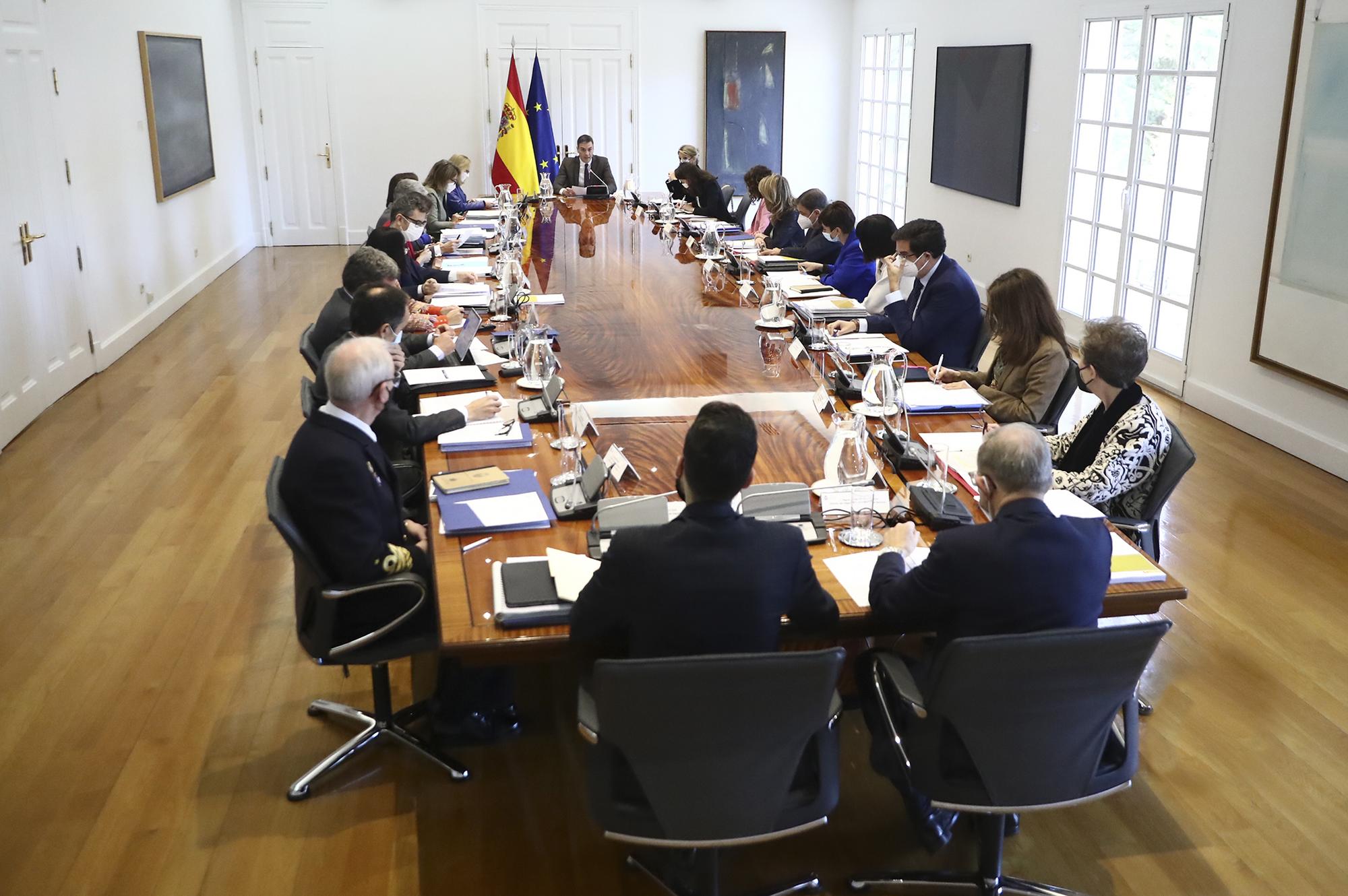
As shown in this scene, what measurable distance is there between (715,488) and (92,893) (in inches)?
71.8

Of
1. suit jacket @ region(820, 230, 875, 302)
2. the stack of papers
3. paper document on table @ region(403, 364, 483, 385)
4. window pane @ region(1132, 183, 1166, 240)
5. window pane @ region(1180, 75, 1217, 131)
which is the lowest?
the stack of papers

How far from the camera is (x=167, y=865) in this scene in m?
2.87

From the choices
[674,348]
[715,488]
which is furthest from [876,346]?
[715,488]

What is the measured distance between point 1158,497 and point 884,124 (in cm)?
901

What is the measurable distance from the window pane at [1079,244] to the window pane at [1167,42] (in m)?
1.19

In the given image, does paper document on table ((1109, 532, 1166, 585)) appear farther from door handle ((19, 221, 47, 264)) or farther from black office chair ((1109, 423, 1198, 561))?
door handle ((19, 221, 47, 264))

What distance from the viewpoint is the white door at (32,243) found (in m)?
6.01

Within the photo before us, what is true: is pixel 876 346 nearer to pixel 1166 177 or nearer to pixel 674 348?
pixel 674 348

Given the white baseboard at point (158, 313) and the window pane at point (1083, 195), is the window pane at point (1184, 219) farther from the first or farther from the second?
the white baseboard at point (158, 313)

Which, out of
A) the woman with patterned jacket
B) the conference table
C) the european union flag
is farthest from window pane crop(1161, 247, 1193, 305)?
the european union flag

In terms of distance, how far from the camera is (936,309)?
16.0 feet

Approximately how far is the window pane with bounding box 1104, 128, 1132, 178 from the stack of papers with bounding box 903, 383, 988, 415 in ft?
13.0

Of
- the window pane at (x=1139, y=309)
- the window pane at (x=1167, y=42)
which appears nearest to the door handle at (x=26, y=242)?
the window pane at (x=1139, y=309)

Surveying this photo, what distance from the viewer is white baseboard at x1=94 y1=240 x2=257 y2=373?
746 centimetres
